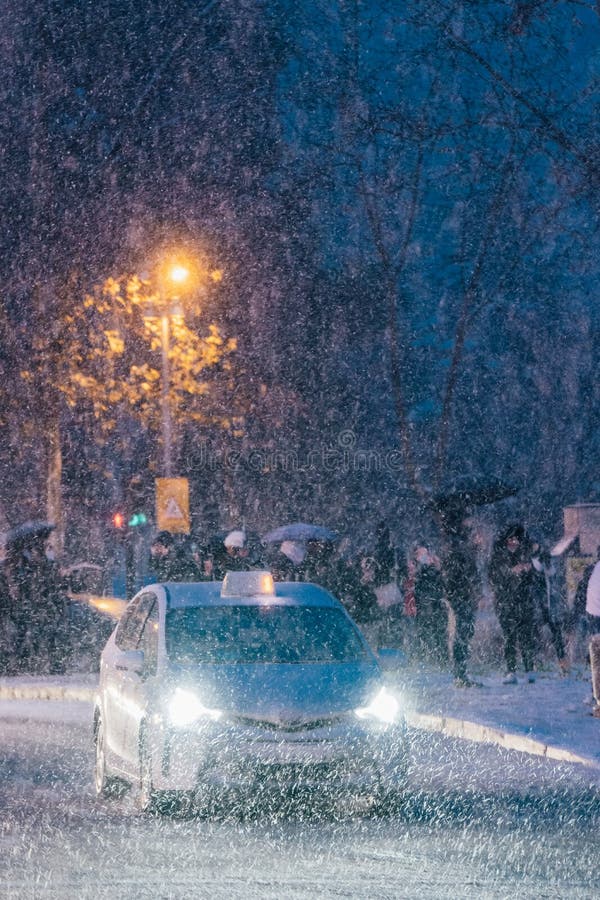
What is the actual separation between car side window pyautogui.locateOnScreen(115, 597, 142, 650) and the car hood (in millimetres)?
1473

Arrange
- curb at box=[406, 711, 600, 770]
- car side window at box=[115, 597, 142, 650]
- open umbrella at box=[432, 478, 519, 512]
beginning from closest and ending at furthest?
car side window at box=[115, 597, 142, 650]
curb at box=[406, 711, 600, 770]
open umbrella at box=[432, 478, 519, 512]

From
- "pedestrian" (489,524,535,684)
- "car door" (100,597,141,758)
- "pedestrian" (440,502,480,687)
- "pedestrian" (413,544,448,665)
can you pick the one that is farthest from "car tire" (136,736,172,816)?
"pedestrian" (413,544,448,665)

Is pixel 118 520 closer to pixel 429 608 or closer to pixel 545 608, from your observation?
pixel 429 608

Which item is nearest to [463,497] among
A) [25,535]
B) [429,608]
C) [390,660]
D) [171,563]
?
[429,608]

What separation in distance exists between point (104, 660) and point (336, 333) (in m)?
37.9

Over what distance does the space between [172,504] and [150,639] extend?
17394 mm

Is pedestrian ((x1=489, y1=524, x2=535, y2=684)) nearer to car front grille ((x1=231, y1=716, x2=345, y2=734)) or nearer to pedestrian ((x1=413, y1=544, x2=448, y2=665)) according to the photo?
pedestrian ((x1=413, y1=544, x2=448, y2=665))

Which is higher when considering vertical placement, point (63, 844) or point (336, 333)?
point (336, 333)

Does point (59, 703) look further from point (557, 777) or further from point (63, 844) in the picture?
point (63, 844)

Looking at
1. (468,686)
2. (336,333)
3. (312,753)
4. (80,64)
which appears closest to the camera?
(312,753)

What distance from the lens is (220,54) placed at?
1356 inches

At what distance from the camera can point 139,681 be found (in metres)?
10.9

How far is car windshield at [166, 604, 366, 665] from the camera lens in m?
11.1

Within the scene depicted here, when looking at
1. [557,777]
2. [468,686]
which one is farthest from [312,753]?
[468,686]
